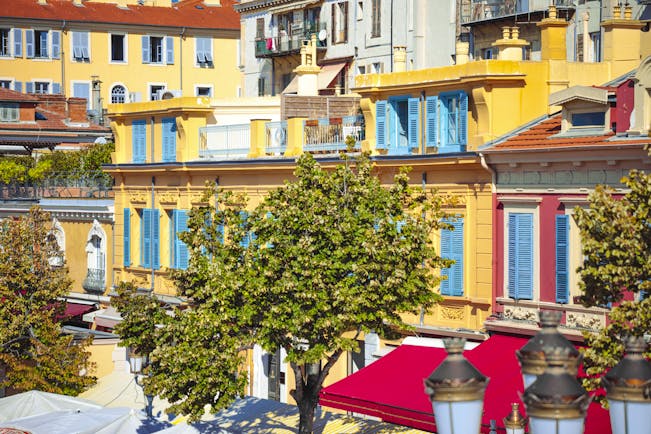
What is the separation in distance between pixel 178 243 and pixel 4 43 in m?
51.5

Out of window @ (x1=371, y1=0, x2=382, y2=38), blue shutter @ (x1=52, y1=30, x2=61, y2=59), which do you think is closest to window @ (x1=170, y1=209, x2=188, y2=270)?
window @ (x1=371, y1=0, x2=382, y2=38)

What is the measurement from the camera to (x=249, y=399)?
112 ft

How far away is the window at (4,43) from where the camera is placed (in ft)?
295

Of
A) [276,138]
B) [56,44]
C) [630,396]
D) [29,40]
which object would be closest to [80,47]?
[56,44]

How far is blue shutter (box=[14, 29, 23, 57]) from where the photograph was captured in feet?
295

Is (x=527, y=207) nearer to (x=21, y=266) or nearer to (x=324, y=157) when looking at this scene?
(x=324, y=157)

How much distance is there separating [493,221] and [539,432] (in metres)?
21.3

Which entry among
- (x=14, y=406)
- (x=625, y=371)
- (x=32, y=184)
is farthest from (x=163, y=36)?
(x=625, y=371)

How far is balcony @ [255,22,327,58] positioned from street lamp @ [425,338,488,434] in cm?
4963

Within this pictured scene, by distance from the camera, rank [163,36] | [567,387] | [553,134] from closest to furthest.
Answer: [567,387], [553,134], [163,36]

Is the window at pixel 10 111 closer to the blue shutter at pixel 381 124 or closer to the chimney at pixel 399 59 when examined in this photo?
the chimney at pixel 399 59

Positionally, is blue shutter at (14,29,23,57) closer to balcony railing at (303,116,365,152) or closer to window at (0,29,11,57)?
window at (0,29,11,57)

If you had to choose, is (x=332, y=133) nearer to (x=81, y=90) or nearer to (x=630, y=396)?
(x=630, y=396)

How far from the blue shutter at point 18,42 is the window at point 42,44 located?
1.17 feet
